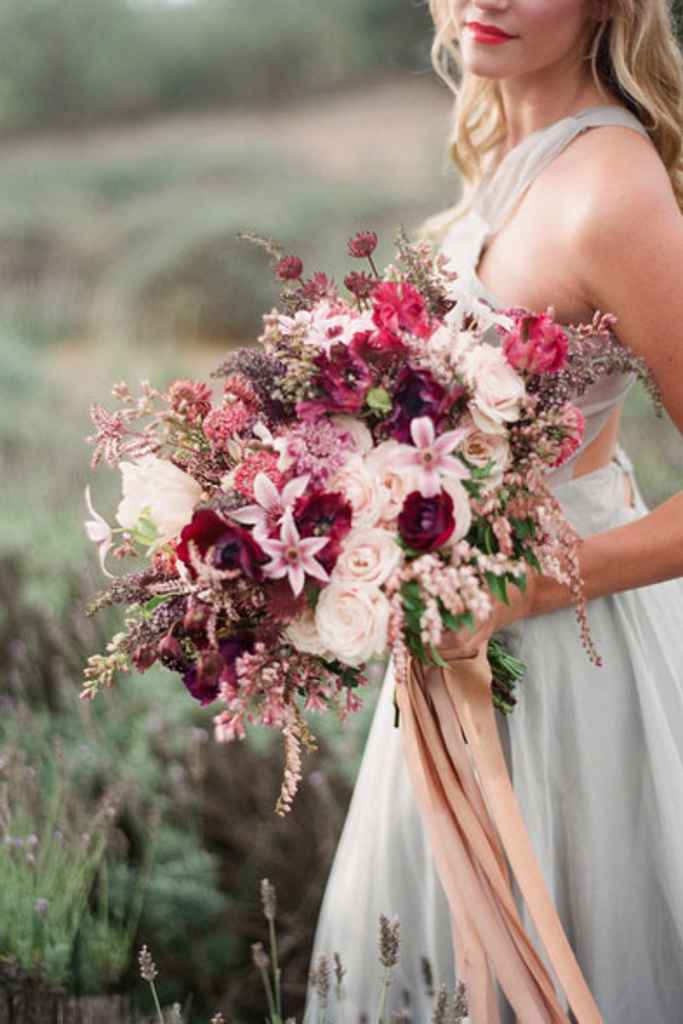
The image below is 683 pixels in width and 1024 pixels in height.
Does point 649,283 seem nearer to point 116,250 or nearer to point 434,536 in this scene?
point 434,536

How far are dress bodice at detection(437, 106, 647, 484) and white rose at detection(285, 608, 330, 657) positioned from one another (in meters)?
0.62

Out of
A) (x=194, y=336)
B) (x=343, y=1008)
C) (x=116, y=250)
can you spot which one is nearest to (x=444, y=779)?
(x=343, y=1008)

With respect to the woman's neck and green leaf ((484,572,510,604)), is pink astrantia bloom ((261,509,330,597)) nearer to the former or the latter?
green leaf ((484,572,510,604))

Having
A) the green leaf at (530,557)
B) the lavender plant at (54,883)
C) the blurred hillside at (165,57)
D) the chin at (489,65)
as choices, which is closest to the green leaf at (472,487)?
the green leaf at (530,557)

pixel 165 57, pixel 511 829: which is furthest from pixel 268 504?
pixel 165 57

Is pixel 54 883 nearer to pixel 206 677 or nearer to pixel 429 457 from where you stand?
pixel 206 677

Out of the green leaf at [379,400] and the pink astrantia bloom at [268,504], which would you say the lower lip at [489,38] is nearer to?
the green leaf at [379,400]

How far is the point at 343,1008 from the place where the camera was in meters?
1.92

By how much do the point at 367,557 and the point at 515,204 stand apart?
0.83 m

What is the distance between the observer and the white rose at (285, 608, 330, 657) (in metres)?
1.28

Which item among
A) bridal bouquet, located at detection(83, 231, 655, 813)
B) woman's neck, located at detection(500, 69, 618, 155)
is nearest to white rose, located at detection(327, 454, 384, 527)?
bridal bouquet, located at detection(83, 231, 655, 813)

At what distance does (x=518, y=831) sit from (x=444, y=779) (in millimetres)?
114

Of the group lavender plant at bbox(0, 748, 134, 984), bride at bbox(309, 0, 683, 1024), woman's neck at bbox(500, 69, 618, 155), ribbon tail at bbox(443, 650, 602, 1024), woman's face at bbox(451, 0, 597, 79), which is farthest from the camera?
lavender plant at bbox(0, 748, 134, 984)

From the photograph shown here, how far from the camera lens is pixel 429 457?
1.25 meters
